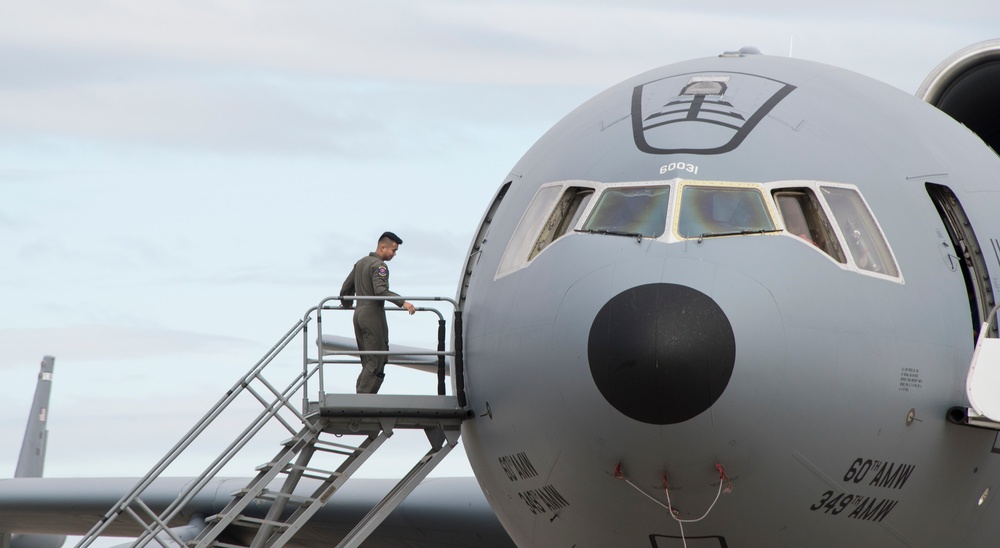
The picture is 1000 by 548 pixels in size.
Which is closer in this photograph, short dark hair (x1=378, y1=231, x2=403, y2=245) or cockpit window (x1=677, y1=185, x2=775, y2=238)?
cockpit window (x1=677, y1=185, x2=775, y2=238)

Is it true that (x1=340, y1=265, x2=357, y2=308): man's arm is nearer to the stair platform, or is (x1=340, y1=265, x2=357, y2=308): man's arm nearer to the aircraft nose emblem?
the stair platform

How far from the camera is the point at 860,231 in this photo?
9781mm

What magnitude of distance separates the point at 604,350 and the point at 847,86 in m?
3.72

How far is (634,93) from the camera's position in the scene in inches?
438

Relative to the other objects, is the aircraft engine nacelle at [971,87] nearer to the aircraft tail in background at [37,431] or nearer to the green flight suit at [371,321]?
the green flight suit at [371,321]

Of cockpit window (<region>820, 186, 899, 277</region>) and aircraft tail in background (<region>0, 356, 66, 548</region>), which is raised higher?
aircraft tail in background (<region>0, 356, 66, 548</region>)

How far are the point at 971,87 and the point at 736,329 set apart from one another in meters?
8.14

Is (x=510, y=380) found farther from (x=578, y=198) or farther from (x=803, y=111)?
(x=803, y=111)

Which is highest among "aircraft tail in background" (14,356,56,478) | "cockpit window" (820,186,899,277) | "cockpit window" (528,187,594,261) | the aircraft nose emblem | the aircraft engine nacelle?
"aircraft tail in background" (14,356,56,478)

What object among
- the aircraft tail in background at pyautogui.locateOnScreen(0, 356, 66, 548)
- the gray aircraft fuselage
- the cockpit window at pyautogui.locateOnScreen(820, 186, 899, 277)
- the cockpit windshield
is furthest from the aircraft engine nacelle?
the aircraft tail in background at pyautogui.locateOnScreen(0, 356, 66, 548)

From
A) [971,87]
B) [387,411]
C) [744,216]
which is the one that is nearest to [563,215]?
[744,216]

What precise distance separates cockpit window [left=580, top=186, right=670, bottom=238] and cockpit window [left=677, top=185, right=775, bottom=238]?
6.0 inches

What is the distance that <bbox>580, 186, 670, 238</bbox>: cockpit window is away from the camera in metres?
9.53

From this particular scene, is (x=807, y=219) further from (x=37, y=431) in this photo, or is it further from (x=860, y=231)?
(x=37, y=431)
